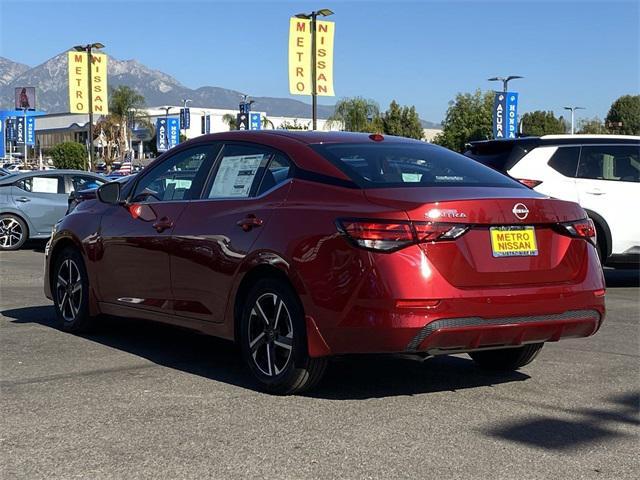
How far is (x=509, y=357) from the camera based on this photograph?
5973 millimetres

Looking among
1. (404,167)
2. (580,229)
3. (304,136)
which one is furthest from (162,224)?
(580,229)

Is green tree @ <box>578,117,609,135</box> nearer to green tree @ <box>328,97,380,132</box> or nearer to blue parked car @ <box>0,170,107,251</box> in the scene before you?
green tree @ <box>328,97,380,132</box>

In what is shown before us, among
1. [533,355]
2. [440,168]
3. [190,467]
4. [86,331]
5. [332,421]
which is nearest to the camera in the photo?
[190,467]

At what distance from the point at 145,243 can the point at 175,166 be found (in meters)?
0.61

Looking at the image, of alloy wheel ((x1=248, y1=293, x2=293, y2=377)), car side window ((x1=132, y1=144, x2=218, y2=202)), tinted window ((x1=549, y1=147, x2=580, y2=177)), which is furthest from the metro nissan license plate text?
tinted window ((x1=549, y1=147, x2=580, y2=177))

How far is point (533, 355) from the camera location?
593 cm

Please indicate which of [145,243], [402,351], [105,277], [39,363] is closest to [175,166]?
[145,243]

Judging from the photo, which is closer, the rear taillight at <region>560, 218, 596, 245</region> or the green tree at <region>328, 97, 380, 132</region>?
the rear taillight at <region>560, 218, 596, 245</region>

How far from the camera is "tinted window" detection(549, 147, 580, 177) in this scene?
1045 centimetres

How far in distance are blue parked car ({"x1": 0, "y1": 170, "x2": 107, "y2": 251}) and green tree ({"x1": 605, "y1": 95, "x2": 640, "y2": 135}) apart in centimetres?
7688

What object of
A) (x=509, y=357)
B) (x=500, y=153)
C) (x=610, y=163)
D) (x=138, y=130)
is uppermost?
(x=138, y=130)

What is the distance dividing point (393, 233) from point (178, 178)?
222 cm

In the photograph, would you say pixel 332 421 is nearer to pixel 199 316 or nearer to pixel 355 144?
pixel 199 316

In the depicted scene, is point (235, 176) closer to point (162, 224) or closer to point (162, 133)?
point (162, 224)
